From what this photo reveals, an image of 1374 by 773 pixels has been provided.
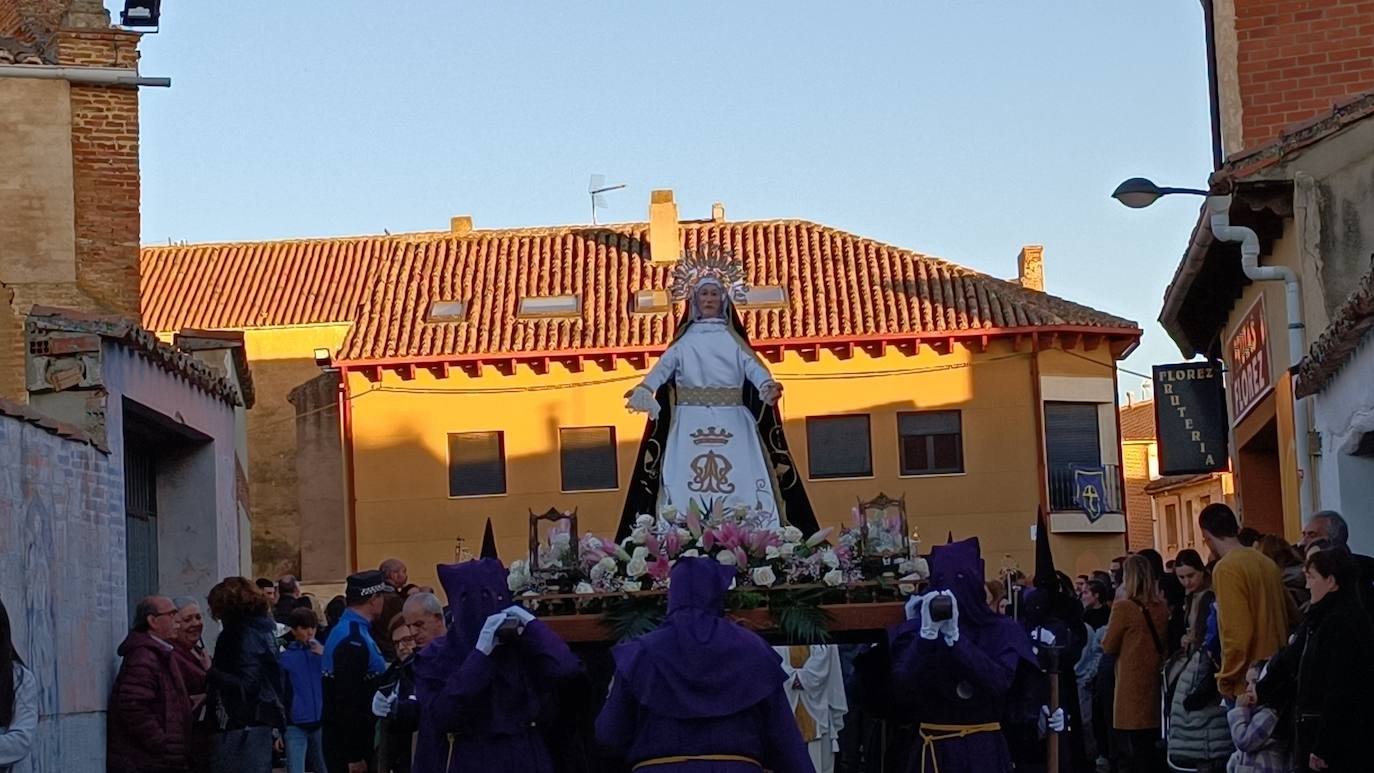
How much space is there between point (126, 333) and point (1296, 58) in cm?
1056

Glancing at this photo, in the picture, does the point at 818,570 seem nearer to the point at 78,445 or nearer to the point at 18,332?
the point at 78,445

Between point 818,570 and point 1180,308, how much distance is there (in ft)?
43.5

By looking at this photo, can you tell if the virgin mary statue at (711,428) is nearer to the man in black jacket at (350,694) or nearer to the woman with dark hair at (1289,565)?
the man in black jacket at (350,694)

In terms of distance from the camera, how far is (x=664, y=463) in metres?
13.2

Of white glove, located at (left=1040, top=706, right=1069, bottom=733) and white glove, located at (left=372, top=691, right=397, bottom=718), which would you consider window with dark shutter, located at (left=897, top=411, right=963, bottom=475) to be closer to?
white glove, located at (left=1040, top=706, right=1069, bottom=733)

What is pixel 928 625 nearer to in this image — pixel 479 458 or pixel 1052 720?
pixel 1052 720

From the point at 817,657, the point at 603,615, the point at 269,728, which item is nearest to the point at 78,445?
the point at 269,728

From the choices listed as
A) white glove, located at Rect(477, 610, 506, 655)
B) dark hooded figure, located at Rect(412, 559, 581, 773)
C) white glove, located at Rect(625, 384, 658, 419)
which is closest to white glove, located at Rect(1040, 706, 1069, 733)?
dark hooded figure, located at Rect(412, 559, 581, 773)

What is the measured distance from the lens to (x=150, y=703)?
1283 centimetres

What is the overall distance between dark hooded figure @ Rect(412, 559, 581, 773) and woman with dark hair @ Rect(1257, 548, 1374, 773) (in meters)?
3.23

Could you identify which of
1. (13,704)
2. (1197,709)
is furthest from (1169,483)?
(13,704)

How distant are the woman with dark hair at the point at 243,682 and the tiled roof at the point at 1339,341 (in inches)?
271

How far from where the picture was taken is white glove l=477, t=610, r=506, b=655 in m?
9.11

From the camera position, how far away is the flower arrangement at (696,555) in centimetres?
1054
